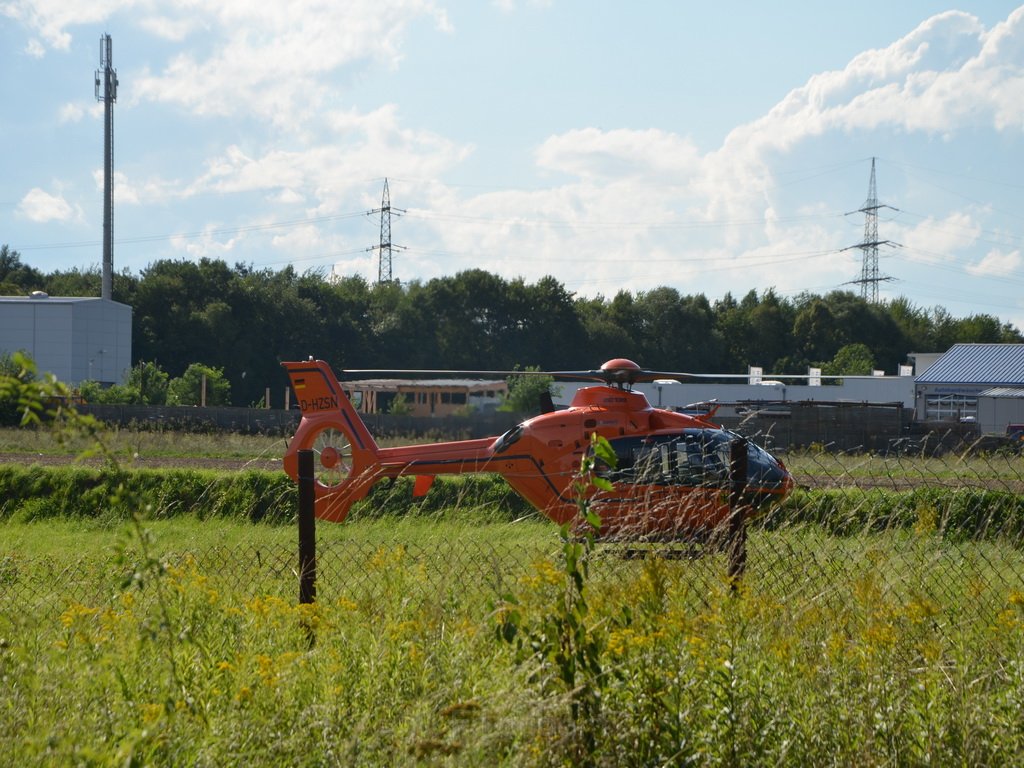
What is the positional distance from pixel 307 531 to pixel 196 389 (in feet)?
129

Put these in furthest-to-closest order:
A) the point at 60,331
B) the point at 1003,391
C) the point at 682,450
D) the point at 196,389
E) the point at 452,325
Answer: the point at 452,325, the point at 60,331, the point at 1003,391, the point at 196,389, the point at 682,450

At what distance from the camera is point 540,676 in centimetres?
410

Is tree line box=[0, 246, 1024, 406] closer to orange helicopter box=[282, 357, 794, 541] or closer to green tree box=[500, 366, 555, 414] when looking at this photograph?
green tree box=[500, 366, 555, 414]

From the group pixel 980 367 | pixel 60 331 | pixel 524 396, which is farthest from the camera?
pixel 60 331

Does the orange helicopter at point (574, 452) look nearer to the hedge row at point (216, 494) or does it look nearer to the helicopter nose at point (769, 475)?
the helicopter nose at point (769, 475)

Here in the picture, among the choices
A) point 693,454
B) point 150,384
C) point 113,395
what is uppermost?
point 693,454

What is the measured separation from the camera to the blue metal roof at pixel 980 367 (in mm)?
45656

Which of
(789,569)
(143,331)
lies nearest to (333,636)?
(789,569)

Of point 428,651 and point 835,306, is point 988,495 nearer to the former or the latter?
point 428,651

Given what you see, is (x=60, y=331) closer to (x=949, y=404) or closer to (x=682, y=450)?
(x=949, y=404)

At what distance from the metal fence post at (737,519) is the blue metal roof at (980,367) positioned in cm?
4289

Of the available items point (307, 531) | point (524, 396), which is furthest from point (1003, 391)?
point (307, 531)

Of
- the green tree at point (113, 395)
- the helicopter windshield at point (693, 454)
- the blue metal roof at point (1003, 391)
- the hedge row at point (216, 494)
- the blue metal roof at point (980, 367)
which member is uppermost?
the blue metal roof at point (980, 367)

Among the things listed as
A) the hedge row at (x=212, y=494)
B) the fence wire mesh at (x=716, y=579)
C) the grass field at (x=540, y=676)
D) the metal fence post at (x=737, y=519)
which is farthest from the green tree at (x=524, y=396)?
the grass field at (x=540, y=676)
